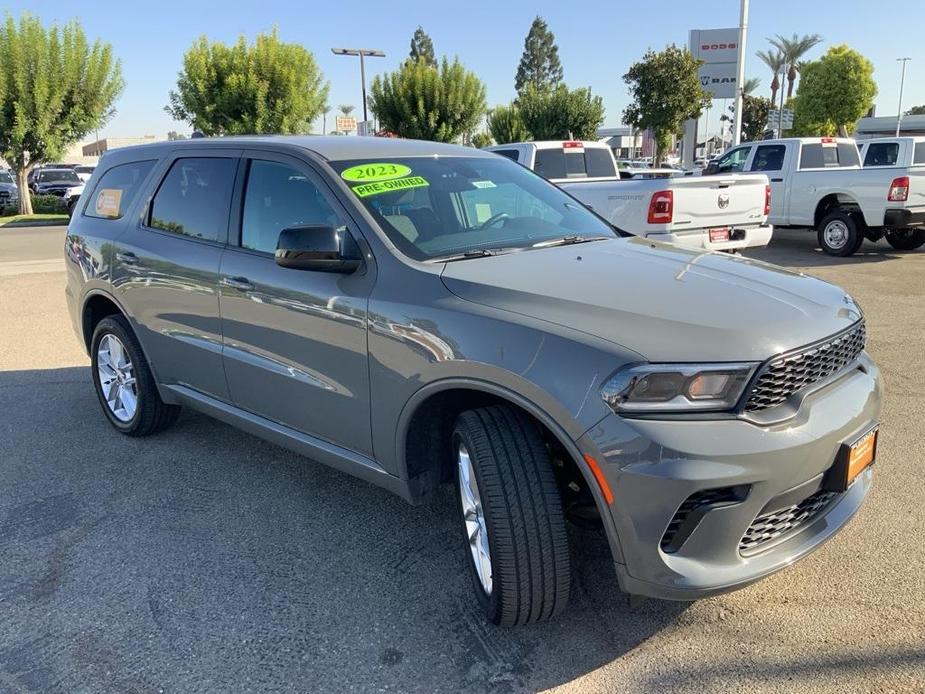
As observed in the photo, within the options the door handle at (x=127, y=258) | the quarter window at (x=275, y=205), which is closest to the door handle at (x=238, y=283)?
the quarter window at (x=275, y=205)

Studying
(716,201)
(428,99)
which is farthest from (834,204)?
(428,99)

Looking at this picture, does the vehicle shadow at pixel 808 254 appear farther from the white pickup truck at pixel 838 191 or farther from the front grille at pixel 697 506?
the front grille at pixel 697 506

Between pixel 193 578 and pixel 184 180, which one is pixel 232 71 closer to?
pixel 184 180

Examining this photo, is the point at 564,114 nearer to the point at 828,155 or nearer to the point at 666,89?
the point at 666,89

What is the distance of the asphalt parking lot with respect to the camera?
2.53 m

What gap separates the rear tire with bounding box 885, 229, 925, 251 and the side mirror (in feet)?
41.9

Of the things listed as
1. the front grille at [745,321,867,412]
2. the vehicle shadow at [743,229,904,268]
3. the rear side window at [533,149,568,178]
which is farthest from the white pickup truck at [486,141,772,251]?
the front grille at [745,321,867,412]

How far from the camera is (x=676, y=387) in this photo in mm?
2258

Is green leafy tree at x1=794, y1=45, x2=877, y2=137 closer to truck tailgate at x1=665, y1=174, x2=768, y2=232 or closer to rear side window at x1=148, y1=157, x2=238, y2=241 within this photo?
truck tailgate at x1=665, y1=174, x2=768, y2=232

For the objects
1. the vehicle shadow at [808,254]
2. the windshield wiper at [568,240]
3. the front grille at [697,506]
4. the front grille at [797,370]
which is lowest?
the vehicle shadow at [808,254]

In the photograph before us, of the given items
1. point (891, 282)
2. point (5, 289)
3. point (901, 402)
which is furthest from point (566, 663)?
point (5, 289)

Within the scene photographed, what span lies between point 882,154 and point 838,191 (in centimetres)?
334

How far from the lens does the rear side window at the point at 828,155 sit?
13.4 metres

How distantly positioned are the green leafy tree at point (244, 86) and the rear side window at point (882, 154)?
21188 mm
